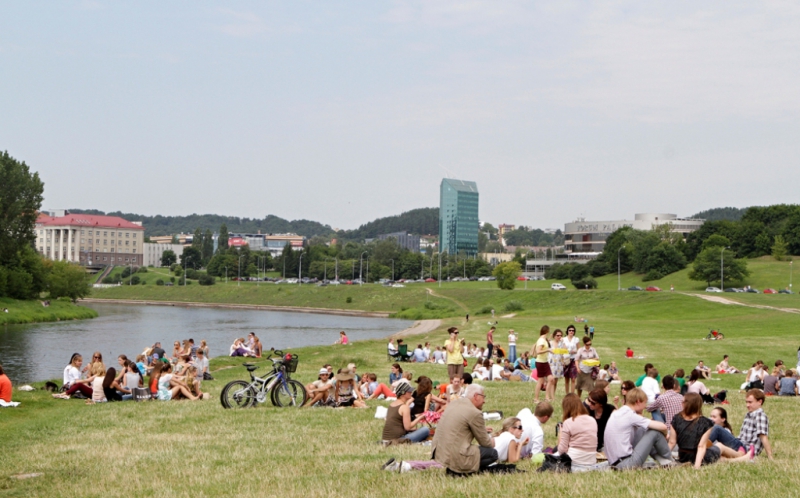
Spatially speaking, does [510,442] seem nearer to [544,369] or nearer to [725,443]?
[725,443]

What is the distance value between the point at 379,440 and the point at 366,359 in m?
23.6

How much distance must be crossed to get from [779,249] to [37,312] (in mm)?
118720

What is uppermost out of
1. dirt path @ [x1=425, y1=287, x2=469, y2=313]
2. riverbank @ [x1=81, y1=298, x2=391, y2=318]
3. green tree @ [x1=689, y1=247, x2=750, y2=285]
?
green tree @ [x1=689, y1=247, x2=750, y2=285]

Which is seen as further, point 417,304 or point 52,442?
point 417,304

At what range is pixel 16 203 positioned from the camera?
8519cm

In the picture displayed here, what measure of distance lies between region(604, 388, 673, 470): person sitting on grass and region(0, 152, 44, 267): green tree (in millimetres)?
82953

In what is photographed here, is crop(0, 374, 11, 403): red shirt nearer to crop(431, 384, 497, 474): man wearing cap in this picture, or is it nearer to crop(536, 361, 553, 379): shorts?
crop(536, 361, 553, 379): shorts

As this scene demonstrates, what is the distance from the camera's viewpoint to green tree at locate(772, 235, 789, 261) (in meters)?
146

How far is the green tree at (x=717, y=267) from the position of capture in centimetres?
12088

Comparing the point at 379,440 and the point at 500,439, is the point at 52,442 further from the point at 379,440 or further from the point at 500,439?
the point at 500,439

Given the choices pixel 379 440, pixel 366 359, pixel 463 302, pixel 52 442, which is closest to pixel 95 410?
pixel 52 442

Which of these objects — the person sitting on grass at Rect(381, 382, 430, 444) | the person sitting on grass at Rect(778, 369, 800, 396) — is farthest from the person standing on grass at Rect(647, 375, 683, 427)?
the person sitting on grass at Rect(778, 369, 800, 396)

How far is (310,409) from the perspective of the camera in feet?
67.4

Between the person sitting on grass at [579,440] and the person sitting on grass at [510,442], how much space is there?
118 cm
